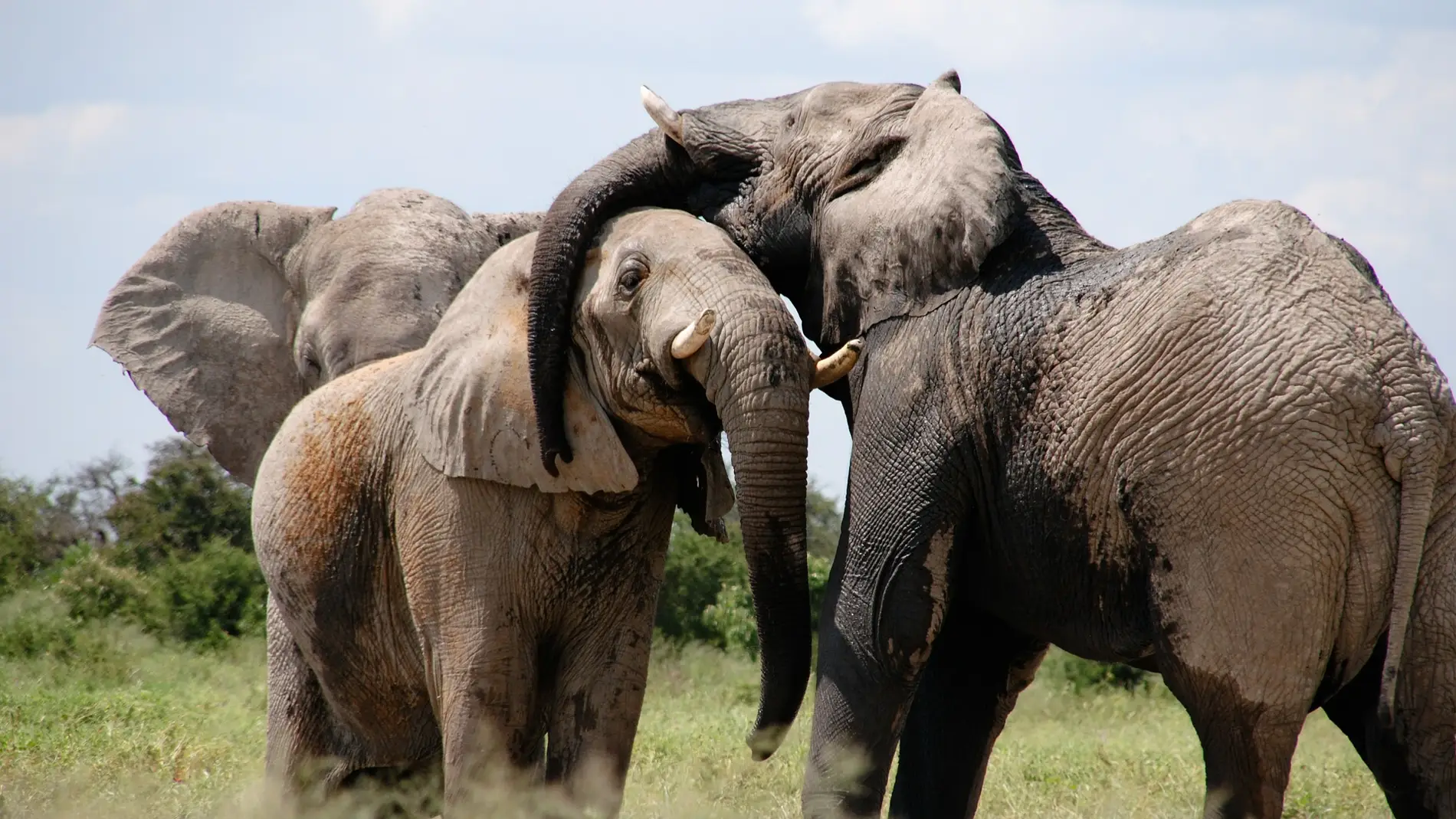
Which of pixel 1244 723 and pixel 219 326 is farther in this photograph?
pixel 219 326

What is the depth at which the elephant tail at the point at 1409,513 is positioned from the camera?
3811 millimetres

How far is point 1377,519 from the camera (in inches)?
152

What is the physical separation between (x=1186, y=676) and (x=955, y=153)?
143cm

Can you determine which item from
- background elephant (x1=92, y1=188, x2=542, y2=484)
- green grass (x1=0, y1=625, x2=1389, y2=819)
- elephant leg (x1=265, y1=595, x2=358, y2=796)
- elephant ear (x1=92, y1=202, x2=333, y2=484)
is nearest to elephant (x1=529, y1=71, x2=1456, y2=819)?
green grass (x1=0, y1=625, x2=1389, y2=819)

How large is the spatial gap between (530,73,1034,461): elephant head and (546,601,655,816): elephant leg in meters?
0.59

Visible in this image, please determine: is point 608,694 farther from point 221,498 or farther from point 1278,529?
point 221,498

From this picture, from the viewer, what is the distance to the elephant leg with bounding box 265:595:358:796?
5.43 metres

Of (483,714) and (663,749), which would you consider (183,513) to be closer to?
(663,749)

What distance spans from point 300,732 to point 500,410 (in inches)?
53.0

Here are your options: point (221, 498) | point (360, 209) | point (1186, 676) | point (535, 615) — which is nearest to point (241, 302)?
point (360, 209)

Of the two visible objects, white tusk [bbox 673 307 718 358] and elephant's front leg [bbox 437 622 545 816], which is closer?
white tusk [bbox 673 307 718 358]

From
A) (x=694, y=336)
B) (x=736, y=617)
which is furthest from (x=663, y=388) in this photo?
(x=736, y=617)

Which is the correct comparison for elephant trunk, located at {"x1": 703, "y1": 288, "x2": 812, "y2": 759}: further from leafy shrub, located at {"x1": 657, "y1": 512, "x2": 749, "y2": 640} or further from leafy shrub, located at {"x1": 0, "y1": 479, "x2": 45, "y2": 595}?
leafy shrub, located at {"x1": 0, "y1": 479, "x2": 45, "y2": 595}

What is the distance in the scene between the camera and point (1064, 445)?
4203 millimetres
